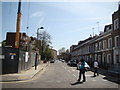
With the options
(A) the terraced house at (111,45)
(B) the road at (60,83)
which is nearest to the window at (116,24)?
(A) the terraced house at (111,45)

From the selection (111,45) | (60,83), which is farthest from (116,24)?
(60,83)

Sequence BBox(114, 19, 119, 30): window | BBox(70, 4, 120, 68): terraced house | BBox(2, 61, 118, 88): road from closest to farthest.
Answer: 1. BBox(2, 61, 118, 88): road
2. BBox(70, 4, 120, 68): terraced house
3. BBox(114, 19, 119, 30): window

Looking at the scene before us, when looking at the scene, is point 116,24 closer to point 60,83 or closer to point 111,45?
point 111,45

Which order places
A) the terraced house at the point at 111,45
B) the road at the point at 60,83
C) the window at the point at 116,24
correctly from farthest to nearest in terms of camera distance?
the window at the point at 116,24 → the terraced house at the point at 111,45 → the road at the point at 60,83

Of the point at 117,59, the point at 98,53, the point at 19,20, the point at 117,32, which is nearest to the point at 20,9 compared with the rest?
the point at 19,20

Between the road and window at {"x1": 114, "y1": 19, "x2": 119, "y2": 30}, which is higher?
window at {"x1": 114, "y1": 19, "x2": 119, "y2": 30}

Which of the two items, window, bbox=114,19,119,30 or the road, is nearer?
the road

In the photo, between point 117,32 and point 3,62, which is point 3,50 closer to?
point 3,62

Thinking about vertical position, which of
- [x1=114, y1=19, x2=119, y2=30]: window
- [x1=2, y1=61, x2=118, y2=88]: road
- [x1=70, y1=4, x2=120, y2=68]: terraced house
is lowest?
[x1=2, y1=61, x2=118, y2=88]: road

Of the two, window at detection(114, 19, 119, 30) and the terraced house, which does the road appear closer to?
the terraced house

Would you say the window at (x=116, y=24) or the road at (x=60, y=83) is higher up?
the window at (x=116, y=24)

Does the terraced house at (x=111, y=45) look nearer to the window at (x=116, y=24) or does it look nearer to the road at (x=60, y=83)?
the window at (x=116, y=24)

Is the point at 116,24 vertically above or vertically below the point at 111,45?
above

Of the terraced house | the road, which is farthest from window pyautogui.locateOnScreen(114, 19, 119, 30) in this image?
the road
